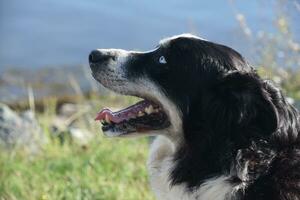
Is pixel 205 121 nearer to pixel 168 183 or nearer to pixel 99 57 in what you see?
pixel 168 183

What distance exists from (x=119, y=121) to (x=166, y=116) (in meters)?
0.26

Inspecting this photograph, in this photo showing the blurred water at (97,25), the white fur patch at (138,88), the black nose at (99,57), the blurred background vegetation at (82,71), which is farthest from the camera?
the blurred water at (97,25)

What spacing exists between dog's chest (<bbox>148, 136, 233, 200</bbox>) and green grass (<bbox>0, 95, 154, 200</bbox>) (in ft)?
3.41

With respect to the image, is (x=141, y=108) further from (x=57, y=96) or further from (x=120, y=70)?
(x=57, y=96)

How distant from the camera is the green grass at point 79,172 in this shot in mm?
5020

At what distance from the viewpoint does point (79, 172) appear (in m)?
5.50

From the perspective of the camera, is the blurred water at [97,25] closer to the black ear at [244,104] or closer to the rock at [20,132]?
the rock at [20,132]

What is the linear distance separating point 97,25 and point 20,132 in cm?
516

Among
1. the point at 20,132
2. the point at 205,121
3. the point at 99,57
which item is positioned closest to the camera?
the point at 205,121

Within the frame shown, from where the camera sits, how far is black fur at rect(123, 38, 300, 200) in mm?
3441

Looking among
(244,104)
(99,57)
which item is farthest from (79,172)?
(244,104)

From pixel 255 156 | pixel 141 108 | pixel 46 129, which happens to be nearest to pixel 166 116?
pixel 141 108

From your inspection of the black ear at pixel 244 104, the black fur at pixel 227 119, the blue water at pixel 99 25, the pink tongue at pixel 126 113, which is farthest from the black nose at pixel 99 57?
the blue water at pixel 99 25

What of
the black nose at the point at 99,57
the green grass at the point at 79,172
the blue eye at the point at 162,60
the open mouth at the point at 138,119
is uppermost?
the blue eye at the point at 162,60
